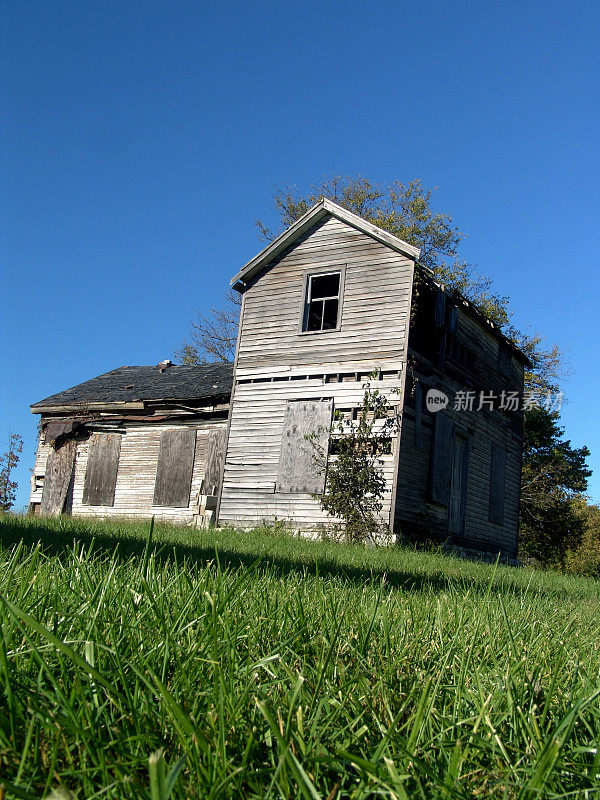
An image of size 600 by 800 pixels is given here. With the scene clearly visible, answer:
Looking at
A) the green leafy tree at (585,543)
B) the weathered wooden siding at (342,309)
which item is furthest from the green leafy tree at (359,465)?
the green leafy tree at (585,543)

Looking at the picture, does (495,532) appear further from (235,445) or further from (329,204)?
(329,204)

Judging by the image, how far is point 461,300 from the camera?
17.5 m

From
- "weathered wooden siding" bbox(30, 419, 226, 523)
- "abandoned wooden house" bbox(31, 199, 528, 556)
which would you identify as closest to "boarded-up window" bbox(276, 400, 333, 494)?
"abandoned wooden house" bbox(31, 199, 528, 556)

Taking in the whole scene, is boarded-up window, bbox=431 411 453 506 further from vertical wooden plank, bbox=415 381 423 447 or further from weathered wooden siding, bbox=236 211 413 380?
weathered wooden siding, bbox=236 211 413 380

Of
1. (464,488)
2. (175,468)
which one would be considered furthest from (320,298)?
(175,468)

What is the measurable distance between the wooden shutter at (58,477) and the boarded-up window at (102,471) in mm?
669

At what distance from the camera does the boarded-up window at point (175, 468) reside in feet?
64.0

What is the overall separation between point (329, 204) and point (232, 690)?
16344 millimetres

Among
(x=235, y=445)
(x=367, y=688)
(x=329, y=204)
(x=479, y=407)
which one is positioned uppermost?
(x=329, y=204)

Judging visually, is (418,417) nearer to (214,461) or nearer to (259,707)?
(214,461)

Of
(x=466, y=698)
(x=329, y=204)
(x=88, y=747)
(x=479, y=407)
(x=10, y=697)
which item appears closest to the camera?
(x=88, y=747)

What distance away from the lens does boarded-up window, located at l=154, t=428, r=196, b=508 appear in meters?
19.5

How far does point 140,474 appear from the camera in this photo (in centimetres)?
2041

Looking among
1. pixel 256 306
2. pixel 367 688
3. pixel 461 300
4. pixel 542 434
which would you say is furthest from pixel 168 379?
pixel 367 688
